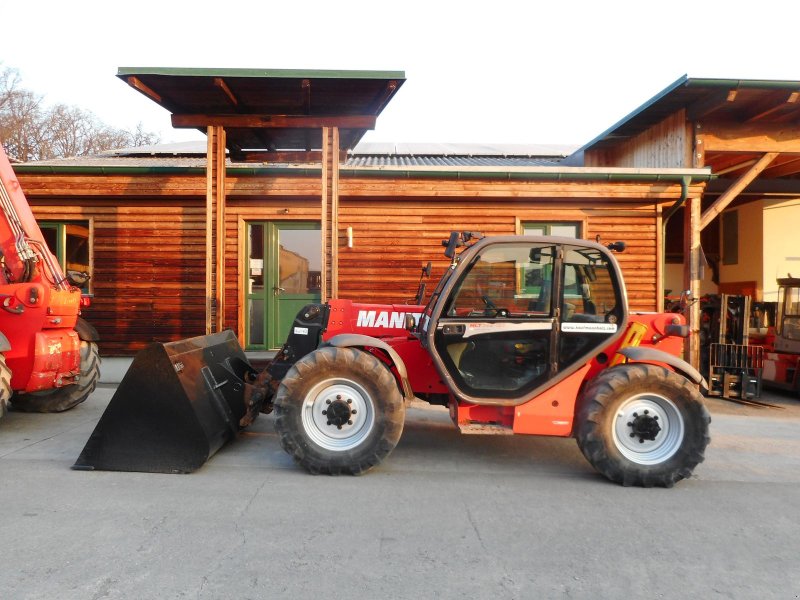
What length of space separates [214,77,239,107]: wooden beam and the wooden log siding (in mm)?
1615

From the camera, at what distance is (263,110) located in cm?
869

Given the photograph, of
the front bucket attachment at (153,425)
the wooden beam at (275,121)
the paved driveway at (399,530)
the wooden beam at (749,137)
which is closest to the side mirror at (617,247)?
the paved driveway at (399,530)

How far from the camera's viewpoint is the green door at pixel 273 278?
31.8 ft

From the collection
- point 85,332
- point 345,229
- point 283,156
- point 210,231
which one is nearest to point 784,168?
point 345,229

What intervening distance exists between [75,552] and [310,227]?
23.7 feet

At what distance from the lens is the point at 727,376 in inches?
341

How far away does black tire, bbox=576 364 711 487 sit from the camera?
4.21 meters

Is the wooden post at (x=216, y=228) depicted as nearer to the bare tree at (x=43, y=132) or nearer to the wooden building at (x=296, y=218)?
the wooden building at (x=296, y=218)

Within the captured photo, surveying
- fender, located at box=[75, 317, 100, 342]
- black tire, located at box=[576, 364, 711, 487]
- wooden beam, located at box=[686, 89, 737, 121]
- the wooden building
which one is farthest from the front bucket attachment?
wooden beam, located at box=[686, 89, 737, 121]

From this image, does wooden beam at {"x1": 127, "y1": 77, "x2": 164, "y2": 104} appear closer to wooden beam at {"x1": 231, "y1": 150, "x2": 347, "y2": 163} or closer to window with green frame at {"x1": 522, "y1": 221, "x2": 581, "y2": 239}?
wooden beam at {"x1": 231, "y1": 150, "x2": 347, "y2": 163}

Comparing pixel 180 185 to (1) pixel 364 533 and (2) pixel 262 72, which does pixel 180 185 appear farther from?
(1) pixel 364 533

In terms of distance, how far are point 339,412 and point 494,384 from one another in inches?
49.8

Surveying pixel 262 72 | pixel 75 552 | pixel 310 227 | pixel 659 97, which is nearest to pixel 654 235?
pixel 659 97

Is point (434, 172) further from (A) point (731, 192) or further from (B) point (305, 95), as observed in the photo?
(A) point (731, 192)
